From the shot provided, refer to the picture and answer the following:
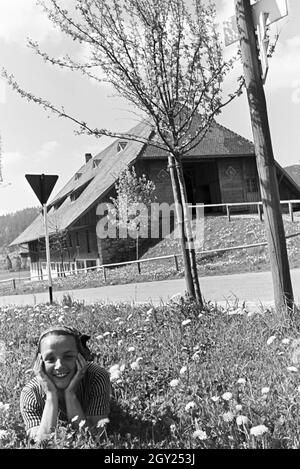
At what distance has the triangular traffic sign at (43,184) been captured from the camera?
32.2 ft

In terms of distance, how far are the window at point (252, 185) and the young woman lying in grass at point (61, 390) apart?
1133 inches

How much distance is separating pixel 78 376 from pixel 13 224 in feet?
398

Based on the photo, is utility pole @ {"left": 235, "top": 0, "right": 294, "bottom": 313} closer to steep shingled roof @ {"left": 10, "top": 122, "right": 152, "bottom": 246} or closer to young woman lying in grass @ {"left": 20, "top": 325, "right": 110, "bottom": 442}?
young woman lying in grass @ {"left": 20, "top": 325, "right": 110, "bottom": 442}

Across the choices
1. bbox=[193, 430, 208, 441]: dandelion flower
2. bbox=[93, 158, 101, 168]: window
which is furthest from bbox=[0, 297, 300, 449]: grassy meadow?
bbox=[93, 158, 101, 168]: window

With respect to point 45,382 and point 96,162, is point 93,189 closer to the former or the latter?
point 96,162

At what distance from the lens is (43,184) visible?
9.89 meters

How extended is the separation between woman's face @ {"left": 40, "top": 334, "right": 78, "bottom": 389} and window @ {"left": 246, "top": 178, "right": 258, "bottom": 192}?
28881 millimetres

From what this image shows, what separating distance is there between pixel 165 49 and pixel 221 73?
865 mm

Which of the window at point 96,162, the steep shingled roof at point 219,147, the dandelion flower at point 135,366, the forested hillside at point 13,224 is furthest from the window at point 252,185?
the forested hillside at point 13,224

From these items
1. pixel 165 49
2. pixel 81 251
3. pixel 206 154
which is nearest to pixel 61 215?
pixel 81 251

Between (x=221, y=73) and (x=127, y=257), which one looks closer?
(x=221, y=73)
